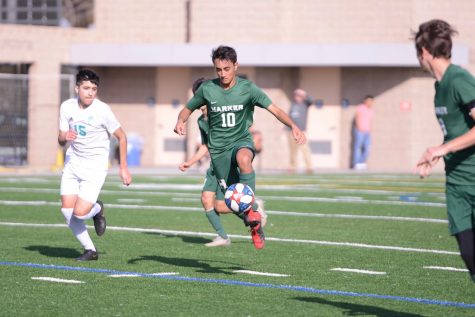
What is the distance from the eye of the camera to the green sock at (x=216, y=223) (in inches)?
516

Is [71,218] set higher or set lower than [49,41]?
lower

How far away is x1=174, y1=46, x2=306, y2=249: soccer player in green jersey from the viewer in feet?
35.3

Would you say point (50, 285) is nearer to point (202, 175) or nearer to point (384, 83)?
point (202, 175)

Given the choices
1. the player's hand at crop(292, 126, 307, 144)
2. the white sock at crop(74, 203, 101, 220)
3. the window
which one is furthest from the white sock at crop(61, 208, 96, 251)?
the window

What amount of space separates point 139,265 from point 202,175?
18127mm

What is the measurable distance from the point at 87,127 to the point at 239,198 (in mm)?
2166

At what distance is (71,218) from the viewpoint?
1158cm

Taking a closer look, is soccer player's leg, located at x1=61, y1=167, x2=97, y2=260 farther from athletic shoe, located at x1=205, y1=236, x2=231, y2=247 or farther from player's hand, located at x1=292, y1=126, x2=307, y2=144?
player's hand, located at x1=292, y1=126, x2=307, y2=144

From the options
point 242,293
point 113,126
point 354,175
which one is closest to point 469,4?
point 354,175

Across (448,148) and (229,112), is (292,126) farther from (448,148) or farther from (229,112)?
(448,148)

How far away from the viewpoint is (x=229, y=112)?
10.9m

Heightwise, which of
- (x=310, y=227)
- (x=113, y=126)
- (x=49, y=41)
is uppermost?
(x=49, y=41)

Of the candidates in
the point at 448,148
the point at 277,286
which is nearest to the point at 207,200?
the point at 277,286

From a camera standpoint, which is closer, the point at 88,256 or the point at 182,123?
the point at 182,123
